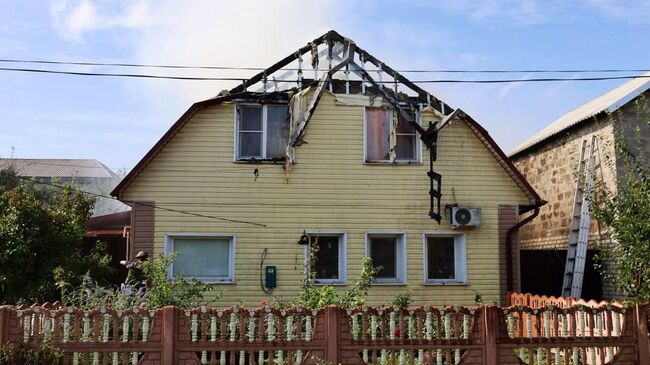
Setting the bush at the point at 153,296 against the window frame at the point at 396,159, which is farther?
the window frame at the point at 396,159

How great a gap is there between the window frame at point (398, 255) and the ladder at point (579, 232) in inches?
153

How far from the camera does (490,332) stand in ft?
29.9

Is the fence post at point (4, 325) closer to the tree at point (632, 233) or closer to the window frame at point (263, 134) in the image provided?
the window frame at point (263, 134)

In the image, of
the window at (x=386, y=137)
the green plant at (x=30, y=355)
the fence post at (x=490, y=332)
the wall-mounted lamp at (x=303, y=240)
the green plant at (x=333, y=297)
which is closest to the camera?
the green plant at (x=30, y=355)

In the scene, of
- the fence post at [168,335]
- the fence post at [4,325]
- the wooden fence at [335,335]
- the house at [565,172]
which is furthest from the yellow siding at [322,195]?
the fence post at [4,325]

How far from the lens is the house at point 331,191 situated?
1448 cm

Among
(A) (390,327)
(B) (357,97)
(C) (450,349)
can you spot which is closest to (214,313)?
(A) (390,327)

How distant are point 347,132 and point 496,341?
6.99 metres

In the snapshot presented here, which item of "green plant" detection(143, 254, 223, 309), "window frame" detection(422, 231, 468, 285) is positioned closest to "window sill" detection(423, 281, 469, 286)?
"window frame" detection(422, 231, 468, 285)

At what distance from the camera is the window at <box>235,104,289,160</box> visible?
14844 mm

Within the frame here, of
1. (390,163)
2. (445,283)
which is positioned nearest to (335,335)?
(445,283)

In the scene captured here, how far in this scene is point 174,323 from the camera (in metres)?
8.70

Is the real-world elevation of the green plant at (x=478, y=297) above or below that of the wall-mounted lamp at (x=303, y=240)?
below

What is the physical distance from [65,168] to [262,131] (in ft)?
210
